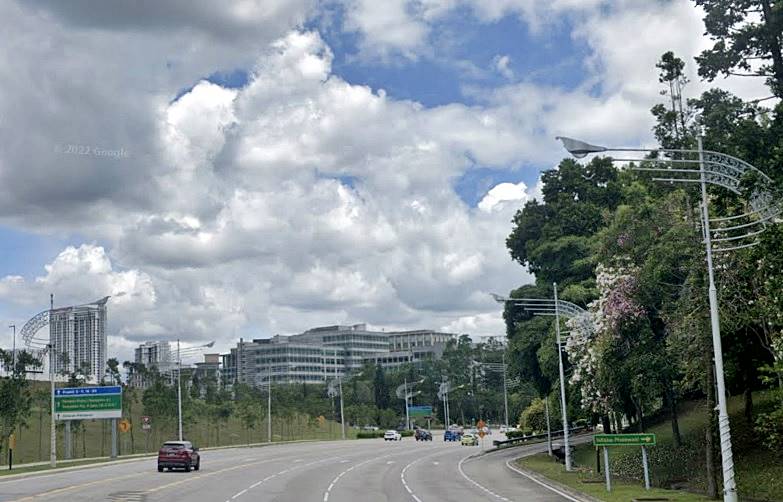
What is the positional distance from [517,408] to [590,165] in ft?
197

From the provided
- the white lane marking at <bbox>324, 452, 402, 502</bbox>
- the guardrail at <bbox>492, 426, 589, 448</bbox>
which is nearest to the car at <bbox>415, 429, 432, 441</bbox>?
the guardrail at <bbox>492, 426, 589, 448</bbox>

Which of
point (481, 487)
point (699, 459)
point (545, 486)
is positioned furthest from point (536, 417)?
point (481, 487)

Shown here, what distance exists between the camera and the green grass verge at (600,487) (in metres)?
28.8

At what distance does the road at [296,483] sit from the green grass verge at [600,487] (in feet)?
4.15

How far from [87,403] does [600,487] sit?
4528cm

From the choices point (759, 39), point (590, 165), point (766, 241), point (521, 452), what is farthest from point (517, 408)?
point (766, 241)

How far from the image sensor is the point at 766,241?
21.5m

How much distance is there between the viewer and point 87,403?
67.4 meters

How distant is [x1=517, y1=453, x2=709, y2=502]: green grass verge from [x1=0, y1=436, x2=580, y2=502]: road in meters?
1.26

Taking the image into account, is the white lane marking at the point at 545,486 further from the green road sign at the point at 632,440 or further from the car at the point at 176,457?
the car at the point at 176,457

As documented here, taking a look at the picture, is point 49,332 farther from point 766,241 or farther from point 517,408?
point 517,408

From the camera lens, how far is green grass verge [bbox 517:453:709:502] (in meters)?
28.8

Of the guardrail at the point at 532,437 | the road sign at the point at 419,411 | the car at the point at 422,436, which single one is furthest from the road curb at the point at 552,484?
the road sign at the point at 419,411

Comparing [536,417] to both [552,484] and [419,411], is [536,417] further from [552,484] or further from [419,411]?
[419,411]
